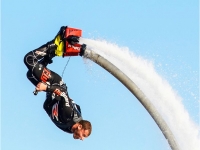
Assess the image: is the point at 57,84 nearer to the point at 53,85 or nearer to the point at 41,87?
the point at 53,85

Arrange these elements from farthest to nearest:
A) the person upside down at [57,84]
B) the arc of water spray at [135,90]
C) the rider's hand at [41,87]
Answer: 1. the arc of water spray at [135,90]
2. the person upside down at [57,84]
3. the rider's hand at [41,87]

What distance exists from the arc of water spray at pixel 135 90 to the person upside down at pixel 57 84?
2.89 feet

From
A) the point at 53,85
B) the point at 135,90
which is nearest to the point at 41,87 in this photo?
the point at 53,85

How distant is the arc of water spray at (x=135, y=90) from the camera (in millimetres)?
23984

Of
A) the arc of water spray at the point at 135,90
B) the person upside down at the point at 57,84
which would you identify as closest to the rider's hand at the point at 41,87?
the person upside down at the point at 57,84

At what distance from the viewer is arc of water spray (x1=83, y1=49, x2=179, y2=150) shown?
944 inches

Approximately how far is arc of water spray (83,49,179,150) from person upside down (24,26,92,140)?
0.88 m

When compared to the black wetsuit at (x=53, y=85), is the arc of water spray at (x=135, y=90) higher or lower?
higher

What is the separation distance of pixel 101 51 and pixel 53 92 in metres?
2.49

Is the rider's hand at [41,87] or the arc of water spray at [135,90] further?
the arc of water spray at [135,90]

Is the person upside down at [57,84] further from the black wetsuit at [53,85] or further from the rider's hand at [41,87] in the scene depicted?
the rider's hand at [41,87]

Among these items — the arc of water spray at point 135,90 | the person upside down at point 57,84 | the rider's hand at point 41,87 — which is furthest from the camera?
the arc of water spray at point 135,90

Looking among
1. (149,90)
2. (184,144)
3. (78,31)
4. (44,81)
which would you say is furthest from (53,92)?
(184,144)

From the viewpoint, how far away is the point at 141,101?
80.7 ft
